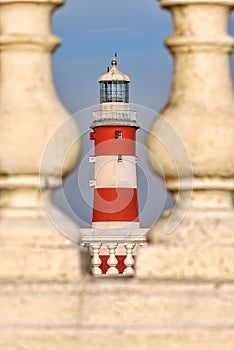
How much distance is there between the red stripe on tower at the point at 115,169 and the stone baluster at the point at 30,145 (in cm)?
2933

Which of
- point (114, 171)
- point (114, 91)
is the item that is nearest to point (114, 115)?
point (114, 91)

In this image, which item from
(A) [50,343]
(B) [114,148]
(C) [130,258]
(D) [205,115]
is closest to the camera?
(A) [50,343]

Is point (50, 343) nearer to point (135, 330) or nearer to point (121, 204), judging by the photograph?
point (135, 330)

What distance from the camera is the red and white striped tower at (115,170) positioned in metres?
38.3

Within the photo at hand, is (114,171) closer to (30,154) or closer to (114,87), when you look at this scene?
(114,87)

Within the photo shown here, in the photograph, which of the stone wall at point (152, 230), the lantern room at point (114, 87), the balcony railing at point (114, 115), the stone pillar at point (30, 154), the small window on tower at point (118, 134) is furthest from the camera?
the lantern room at point (114, 87)

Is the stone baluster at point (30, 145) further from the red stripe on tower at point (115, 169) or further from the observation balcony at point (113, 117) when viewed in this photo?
the observation balcony at point (113, 117)

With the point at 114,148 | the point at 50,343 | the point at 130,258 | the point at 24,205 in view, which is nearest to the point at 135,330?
the point at 50,343

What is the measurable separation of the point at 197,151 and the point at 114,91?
38166 millimetres

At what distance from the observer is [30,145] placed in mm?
6824

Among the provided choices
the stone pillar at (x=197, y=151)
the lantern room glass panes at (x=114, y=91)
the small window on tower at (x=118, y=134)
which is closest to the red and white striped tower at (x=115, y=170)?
the small window on tower at (x=118, y=134)

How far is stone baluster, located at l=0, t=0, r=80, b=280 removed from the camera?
6824 millimetres

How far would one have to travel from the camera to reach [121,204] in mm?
40125

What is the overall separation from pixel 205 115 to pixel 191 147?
0.55 ft
